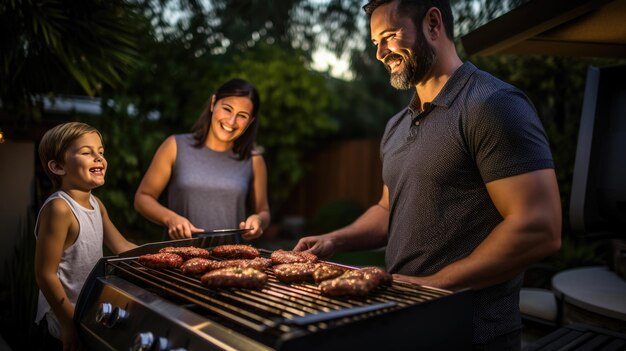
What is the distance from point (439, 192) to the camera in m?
2.03

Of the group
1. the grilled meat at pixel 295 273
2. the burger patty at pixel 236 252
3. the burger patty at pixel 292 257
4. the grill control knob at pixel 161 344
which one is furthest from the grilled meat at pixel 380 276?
the burger patty at pixel 236 252

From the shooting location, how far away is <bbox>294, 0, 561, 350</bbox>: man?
1.74m

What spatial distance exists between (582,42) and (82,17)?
3.51 metres

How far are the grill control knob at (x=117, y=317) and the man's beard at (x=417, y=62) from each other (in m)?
1.50

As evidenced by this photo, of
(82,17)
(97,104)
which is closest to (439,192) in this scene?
(82,17)

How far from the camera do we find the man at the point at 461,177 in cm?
174

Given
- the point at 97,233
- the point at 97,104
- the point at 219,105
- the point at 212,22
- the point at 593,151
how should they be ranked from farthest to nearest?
the point at 212,22, the point at 97,104, the point at 219,105, the point at 593,151, the point at 97,233

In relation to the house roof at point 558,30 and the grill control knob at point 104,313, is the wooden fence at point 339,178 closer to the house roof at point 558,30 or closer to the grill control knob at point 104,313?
the house roof at point 558,30

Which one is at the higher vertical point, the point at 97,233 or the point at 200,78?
the point at 200,78

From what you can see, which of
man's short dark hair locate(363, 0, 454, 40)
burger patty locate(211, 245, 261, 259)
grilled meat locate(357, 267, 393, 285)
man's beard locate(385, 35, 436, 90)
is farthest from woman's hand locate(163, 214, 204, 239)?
man's short dark hair locate(363, 0, 454, 40)

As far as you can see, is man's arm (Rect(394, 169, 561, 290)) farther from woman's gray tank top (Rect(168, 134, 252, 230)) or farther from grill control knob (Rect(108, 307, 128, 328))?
woman's gray tank top (Rect(168, 134, 252, 230))

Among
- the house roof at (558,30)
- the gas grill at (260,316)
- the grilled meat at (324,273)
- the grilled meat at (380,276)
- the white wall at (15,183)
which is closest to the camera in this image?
the gas grill at (260,316)

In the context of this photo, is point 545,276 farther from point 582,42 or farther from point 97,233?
point 97,233

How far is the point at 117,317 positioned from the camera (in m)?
1.74
